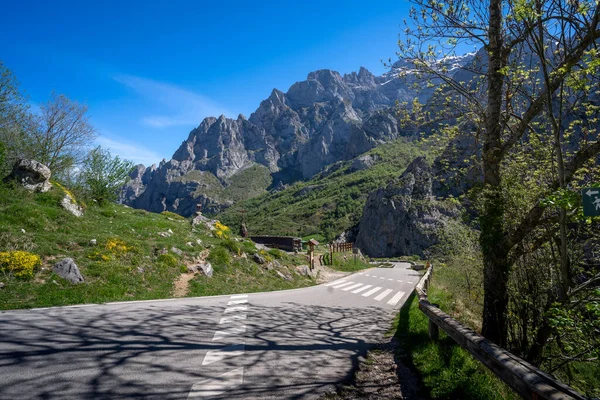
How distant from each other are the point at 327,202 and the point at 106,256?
123 m

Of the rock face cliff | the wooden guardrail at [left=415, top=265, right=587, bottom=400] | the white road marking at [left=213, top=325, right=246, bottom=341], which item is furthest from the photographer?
the rock face cliff

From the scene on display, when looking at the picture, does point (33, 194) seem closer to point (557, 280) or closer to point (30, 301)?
point (30, 301)

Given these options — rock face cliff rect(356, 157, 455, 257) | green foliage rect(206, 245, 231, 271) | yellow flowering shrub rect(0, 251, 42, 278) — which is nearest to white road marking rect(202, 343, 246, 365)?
yellow flowering shrub rect(0, 251, 42, 278)

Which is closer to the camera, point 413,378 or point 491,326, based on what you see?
point 413,378

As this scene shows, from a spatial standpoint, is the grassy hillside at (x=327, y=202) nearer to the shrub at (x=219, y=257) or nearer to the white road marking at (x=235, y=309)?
the shrub at (x=219, y=257)

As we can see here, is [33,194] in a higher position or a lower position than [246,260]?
higher

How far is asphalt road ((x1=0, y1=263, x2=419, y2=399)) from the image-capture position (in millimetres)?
3543

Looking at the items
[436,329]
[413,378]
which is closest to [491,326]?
[436,329]

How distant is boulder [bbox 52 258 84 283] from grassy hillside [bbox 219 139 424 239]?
94553 millimetres

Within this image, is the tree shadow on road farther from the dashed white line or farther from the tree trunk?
the tree trunk

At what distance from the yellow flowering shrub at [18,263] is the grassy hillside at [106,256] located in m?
0.05

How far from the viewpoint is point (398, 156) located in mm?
147625

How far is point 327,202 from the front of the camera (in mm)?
132125

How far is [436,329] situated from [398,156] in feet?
493
